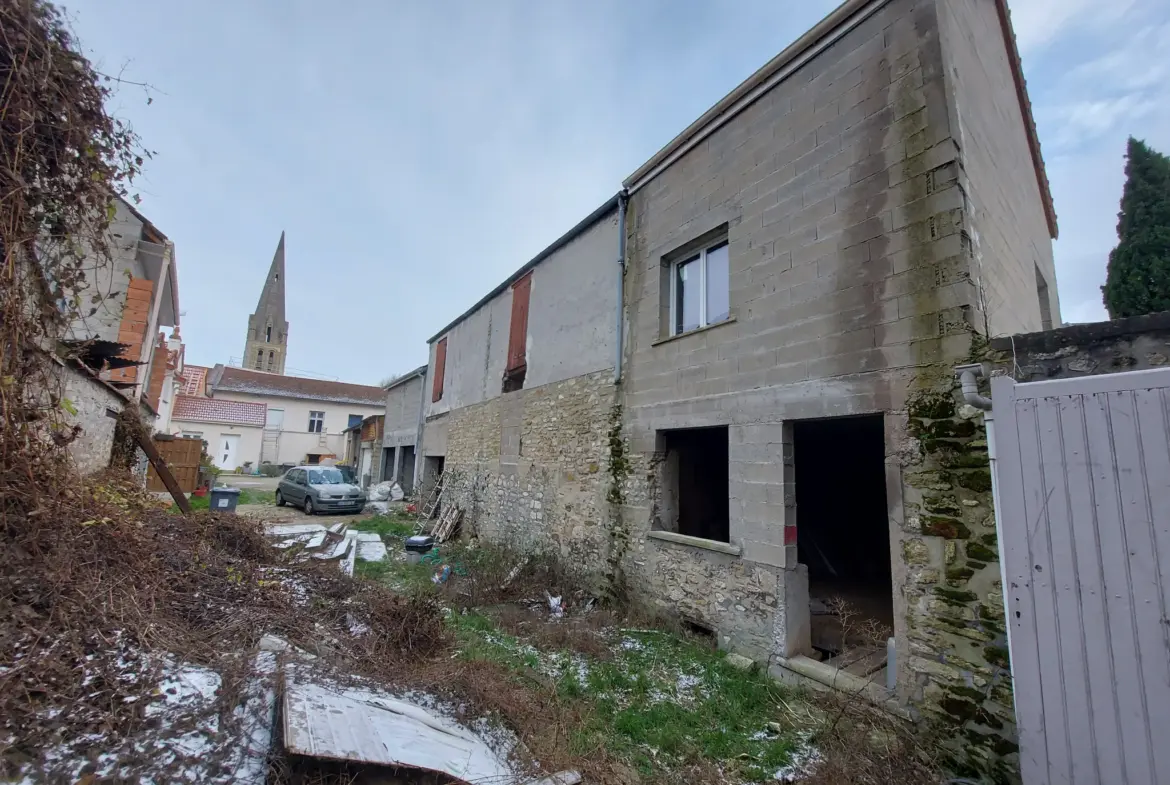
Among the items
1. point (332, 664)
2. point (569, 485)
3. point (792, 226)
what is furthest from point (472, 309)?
point (332, 664)

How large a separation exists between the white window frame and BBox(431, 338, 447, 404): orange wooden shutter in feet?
33.2

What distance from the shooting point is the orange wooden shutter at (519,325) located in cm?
1085

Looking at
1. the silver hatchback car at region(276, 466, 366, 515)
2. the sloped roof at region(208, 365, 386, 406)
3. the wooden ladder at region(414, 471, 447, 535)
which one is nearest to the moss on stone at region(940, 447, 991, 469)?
the wooden ladder at region(414, 471, 447, 535)

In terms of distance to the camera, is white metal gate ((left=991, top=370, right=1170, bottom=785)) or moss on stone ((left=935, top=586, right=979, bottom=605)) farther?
moss on stone ((left=935, top=586, right=979, bottom=605))

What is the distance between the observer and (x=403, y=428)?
766 inches

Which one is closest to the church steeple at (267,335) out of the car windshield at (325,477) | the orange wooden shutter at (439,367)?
the car windshield at (325,477)

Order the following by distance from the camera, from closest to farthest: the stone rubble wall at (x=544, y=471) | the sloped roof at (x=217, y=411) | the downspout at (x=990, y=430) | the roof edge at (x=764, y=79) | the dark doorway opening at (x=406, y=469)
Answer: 1. the downspout at (x=990, y=430)
2. the roof edge at (x=764, y=79)
3. the stone rubble wall at (x=544, y=471)
4. the dark doorway opening at (x=406, y=469)
5. the sloped roof at (x=217, y=411)

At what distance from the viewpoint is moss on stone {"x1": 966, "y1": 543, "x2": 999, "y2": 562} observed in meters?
3.57

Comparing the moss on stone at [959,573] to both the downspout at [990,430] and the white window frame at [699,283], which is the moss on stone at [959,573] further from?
the white window frame at [699,283]

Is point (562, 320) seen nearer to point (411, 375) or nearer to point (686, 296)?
point (686, 296)

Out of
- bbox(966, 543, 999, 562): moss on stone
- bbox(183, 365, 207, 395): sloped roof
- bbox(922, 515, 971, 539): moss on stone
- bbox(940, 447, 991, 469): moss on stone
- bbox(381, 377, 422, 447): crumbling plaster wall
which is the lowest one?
bbox(966, 543, 999, 562): moss on stone

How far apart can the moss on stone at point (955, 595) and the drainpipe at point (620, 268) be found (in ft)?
15.5

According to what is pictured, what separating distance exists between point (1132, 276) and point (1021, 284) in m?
6.29

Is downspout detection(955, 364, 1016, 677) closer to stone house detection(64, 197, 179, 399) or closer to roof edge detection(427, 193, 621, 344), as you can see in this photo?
roof edge detection(427, 193, 621, 344)
